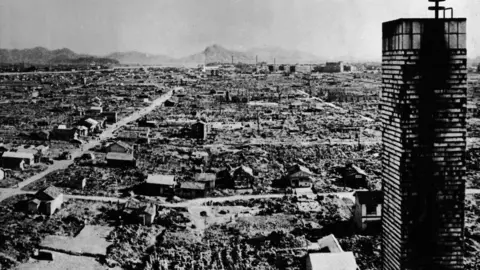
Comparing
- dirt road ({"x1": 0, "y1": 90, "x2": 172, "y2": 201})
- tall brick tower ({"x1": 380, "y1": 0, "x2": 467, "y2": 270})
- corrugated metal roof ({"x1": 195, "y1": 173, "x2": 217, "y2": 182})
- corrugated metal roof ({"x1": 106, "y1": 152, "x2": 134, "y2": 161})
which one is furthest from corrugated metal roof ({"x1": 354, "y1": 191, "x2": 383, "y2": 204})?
dirt road ({"x1": 0, "y1": 90, "x2": 172, "y2": 201})

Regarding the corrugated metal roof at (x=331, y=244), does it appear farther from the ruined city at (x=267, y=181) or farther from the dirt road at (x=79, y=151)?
the dirt road at (x=79, y=151)

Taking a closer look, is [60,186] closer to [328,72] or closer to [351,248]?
[351,248]

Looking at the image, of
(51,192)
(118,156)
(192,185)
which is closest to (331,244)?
(192,185)

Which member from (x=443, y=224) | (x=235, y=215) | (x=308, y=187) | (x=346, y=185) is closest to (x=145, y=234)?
(x=235, y=215)

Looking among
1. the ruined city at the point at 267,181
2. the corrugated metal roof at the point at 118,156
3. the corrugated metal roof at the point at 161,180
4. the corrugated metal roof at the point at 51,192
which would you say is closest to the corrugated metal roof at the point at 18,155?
the ruined city at the point at 267,181

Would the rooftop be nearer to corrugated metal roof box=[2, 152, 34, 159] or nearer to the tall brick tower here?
corrugated metal roof box=[2, 152, 34, 159]

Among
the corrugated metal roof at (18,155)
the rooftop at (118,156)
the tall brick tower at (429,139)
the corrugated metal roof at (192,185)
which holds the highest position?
the tall brick tower at (429,139)

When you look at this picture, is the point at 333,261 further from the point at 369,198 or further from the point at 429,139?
the point at 429,139
